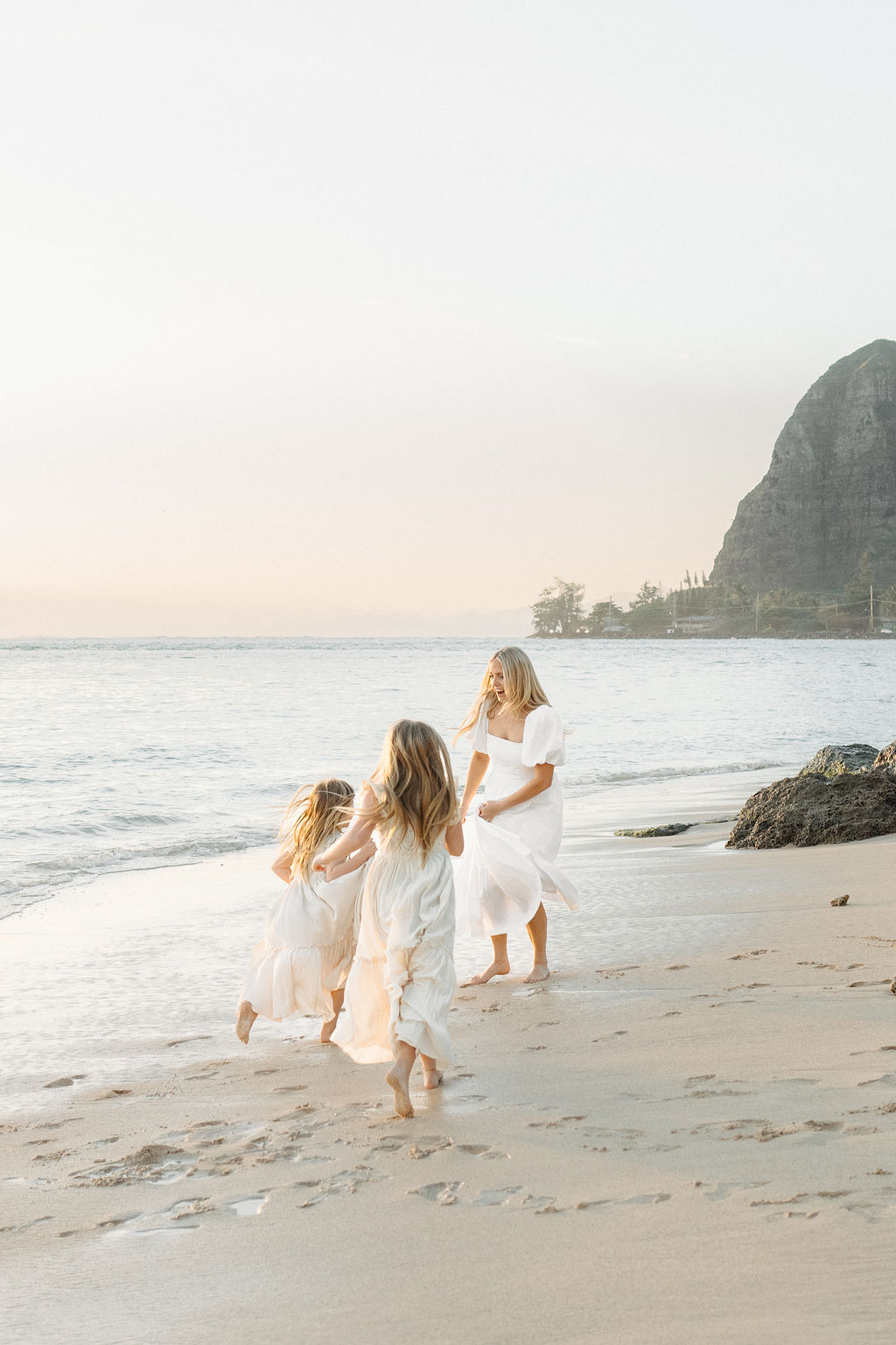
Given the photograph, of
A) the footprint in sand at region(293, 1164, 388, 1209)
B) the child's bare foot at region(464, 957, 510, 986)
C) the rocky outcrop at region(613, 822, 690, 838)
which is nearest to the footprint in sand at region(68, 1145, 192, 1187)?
the footprint in sand at region(293, 1164, 388, 1209)

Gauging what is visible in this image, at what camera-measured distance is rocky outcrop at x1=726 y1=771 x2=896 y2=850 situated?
8914mm

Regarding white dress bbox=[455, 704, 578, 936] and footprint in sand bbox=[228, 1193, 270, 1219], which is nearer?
footprint in sand bbox=[228, 1193, 270, 1219]

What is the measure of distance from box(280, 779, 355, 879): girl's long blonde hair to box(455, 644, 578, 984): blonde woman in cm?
105

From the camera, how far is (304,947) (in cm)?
463

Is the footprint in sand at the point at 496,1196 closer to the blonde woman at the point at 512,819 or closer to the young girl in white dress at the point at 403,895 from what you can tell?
the young girl in white dress at the point at 403,895

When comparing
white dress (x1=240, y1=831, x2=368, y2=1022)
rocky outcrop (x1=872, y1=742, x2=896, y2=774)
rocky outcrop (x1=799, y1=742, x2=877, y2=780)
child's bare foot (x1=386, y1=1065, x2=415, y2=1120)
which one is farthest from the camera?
rocky outcrop (x1=799, y1=742, x2=877, y2=780)

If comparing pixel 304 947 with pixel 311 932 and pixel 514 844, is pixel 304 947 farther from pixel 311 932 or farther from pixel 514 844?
pixel 514 844

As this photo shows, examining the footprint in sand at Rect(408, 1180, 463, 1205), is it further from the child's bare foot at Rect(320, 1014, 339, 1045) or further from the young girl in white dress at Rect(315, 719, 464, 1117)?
the child's bare foot at Rect(320, 1014, 339, 1045)

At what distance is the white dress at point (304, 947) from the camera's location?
4598 millimetres

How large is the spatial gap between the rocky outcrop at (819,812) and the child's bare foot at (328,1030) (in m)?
5.18

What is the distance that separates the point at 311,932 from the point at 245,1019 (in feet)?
1.40

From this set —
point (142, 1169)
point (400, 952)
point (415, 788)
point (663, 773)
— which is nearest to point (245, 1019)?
point (400, 952)

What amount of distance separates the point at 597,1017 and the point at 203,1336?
105 inches

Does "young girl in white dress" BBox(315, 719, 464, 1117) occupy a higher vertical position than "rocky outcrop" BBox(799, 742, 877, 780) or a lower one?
higher
